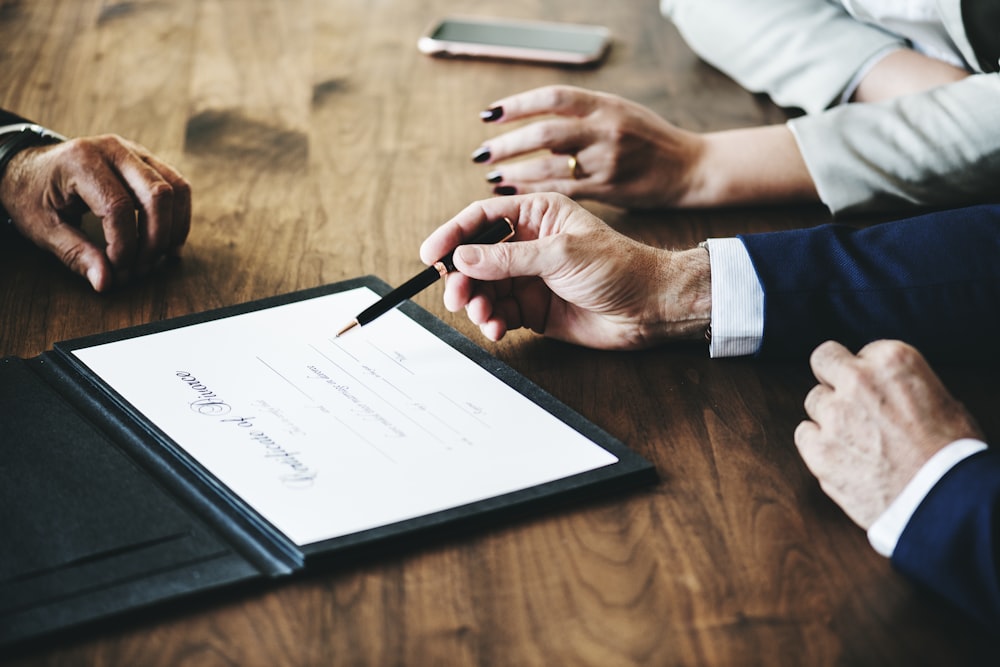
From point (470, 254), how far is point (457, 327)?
84 mm

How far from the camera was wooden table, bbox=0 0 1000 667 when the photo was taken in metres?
0.60

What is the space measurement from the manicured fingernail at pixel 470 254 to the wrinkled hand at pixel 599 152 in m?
0.32

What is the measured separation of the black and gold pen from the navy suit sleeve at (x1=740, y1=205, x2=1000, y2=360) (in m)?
0.23

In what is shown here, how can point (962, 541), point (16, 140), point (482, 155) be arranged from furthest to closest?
1. point (482, 155)
2. point (16, 140)
3. point (962, 541)

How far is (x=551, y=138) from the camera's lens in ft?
3.84

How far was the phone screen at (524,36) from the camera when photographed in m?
1.55

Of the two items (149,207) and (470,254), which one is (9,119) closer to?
(149,207)

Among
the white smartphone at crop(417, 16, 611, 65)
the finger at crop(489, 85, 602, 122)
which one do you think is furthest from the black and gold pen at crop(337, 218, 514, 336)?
the white smartphone at crop(417, 16, 611, 65)

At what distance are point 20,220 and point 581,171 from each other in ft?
2.01

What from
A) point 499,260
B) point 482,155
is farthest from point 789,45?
point 499,260

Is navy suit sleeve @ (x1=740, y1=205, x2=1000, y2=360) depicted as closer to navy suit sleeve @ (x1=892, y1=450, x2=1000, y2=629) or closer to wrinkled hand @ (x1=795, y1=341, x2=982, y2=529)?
wrinkled hand @ (x1=795, y1=341, x2=982, y2=529)

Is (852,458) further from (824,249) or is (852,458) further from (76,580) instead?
(76,580)

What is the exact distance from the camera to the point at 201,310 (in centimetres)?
94

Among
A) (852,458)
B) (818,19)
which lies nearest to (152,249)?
(852,458)
